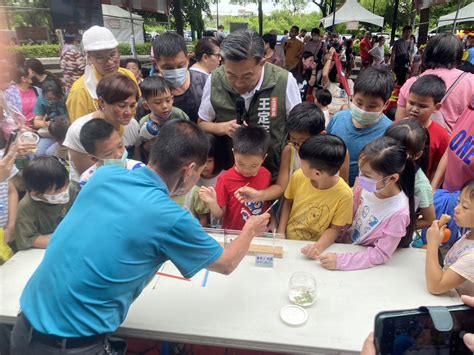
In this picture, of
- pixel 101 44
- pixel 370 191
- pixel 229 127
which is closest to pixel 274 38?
pixel 101 44

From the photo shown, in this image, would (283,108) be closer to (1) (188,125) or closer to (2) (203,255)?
(1) (188,125)

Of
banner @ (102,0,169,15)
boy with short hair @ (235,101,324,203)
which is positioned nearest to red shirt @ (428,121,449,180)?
boy with short hair @ (235,101,324,203)

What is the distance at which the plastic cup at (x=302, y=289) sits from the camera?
1413 millimetres

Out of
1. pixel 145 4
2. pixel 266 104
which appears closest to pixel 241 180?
pixel 266 104

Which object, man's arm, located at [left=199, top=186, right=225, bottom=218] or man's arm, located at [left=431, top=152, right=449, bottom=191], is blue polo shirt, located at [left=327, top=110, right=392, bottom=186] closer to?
man's arm, located at [left=431, top=152, right=449, bottom=191]

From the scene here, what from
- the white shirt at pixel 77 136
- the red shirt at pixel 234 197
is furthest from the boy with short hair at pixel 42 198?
the red shirt at pixel 234 197

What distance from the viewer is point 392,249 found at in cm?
168

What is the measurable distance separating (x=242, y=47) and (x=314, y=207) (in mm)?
1007

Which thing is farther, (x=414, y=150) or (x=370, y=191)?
(x=414, y=150)

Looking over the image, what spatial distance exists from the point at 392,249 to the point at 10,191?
2.35 m

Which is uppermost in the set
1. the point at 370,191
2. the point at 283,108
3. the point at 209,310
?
the point at 283,108

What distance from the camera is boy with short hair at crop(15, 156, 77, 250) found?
189 centimetres

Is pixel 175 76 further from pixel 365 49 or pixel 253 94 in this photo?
pixel 365 49

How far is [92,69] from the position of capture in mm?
2641
